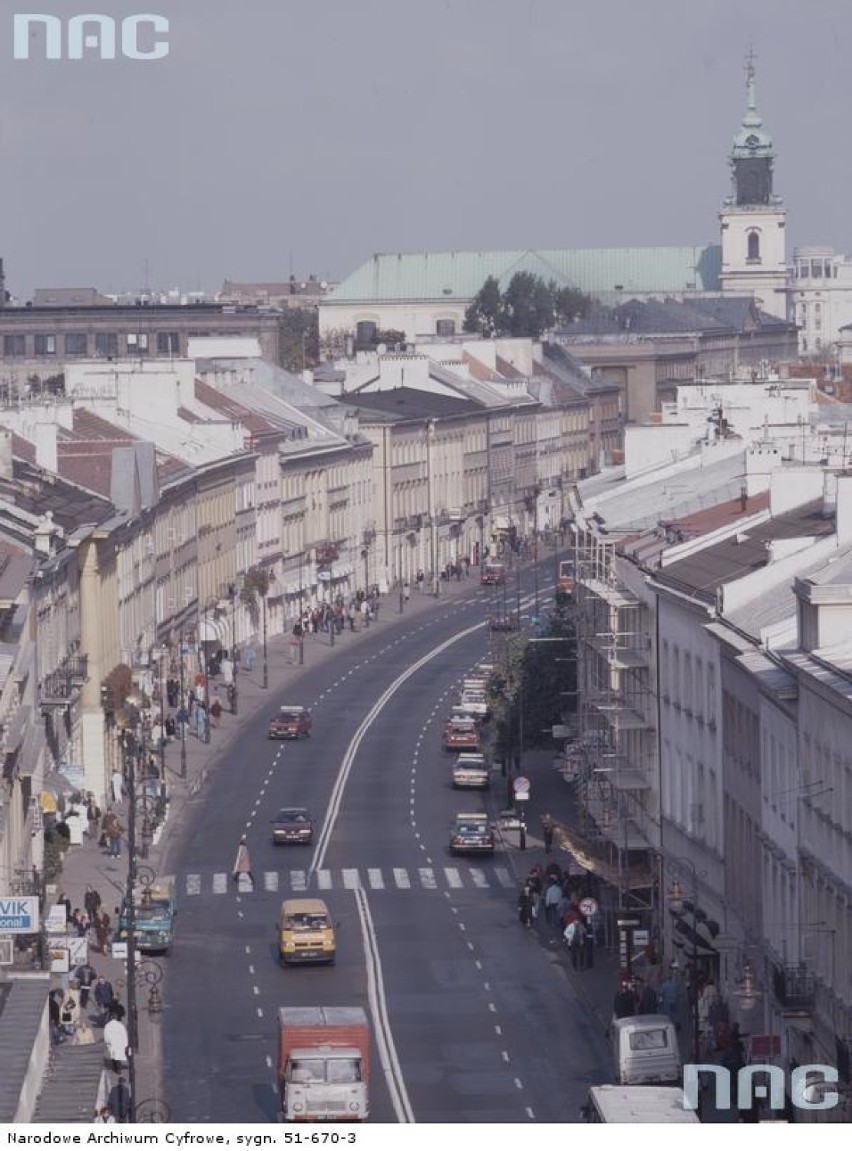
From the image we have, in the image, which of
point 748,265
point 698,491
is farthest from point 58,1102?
point 748,265

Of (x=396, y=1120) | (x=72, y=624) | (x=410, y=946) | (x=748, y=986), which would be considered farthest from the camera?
(x=72, y=624)

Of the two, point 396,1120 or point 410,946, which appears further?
point 410,946

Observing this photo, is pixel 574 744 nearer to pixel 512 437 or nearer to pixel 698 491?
pixel 698 491

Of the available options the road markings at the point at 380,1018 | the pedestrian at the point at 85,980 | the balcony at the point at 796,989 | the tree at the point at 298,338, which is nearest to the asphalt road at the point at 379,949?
the road markings at the point at 380,1018

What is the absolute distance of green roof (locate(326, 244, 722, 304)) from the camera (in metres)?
167

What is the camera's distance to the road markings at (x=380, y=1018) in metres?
35.5

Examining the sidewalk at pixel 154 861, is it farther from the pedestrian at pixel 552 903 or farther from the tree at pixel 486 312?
the tree at pixel 486 312

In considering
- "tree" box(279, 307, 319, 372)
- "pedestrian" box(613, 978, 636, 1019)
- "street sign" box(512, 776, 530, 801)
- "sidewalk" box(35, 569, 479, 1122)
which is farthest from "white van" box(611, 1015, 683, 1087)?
"tree" box(279, 307, 319, 372)

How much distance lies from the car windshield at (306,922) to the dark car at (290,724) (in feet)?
81.1

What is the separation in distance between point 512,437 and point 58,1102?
10311 cm

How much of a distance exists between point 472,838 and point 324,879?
3.65 meters

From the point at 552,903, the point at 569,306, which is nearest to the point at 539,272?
the point at 569,306

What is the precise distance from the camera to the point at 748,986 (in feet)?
120

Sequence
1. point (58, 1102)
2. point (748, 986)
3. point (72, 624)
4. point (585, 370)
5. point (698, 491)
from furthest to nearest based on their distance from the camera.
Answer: point (585, 370) < point (72, 624) < point (698, 491) < point (748, 986) < point (58, 1102)
